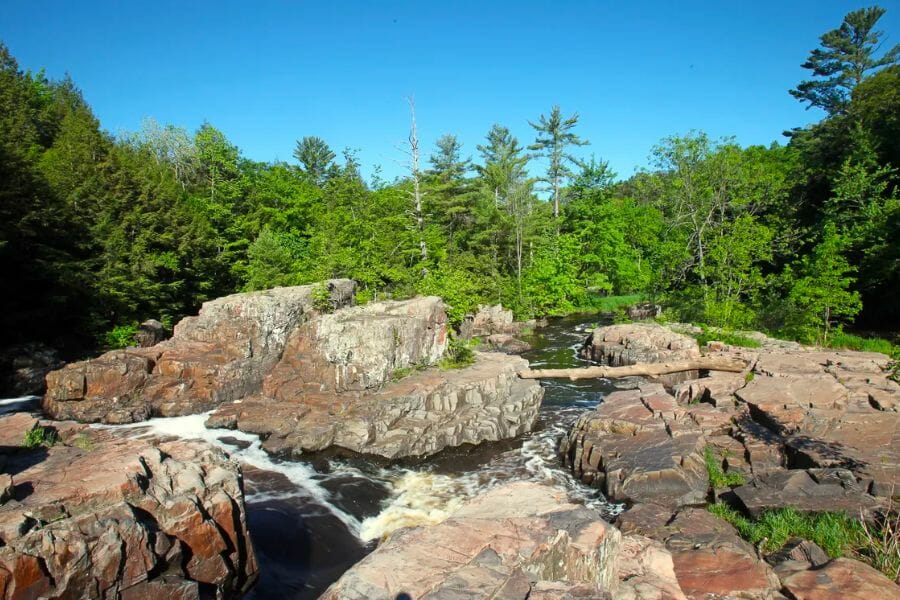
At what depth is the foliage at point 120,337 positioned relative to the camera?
24391mm

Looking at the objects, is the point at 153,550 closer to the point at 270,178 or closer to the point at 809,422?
the point at 809,422

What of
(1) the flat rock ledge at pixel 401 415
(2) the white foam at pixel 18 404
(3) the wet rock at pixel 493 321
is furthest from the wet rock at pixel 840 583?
(3) the wet rock at pixel 493 321

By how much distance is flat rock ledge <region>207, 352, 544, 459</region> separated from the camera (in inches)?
555

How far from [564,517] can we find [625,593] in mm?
1302

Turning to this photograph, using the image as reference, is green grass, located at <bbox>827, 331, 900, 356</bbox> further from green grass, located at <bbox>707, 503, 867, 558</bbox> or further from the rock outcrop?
the rock outcrop

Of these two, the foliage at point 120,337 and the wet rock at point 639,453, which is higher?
the foliage at point 120,337

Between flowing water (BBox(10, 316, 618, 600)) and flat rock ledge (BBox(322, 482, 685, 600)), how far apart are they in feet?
14.1

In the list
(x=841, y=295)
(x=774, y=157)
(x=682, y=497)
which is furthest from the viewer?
(x=774, y=157)

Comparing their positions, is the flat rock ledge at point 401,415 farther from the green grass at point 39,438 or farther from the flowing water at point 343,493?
Answer: the green grass at point 39,438

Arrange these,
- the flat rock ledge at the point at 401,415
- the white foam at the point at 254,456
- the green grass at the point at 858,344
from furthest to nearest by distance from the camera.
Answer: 1. the green grass at the point at 858,344
2. the flat rock ledge at the point at 401,415
3. the white foam at the point at 254,456

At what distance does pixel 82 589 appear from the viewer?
625cm

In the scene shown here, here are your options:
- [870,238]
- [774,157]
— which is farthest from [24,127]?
[774,157]

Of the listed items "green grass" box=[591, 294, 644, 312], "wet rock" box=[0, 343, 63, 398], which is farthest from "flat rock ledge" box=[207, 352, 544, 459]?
"green grass" box=[591, 294, 644, 312]

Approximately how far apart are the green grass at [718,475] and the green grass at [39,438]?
46.6 ft
